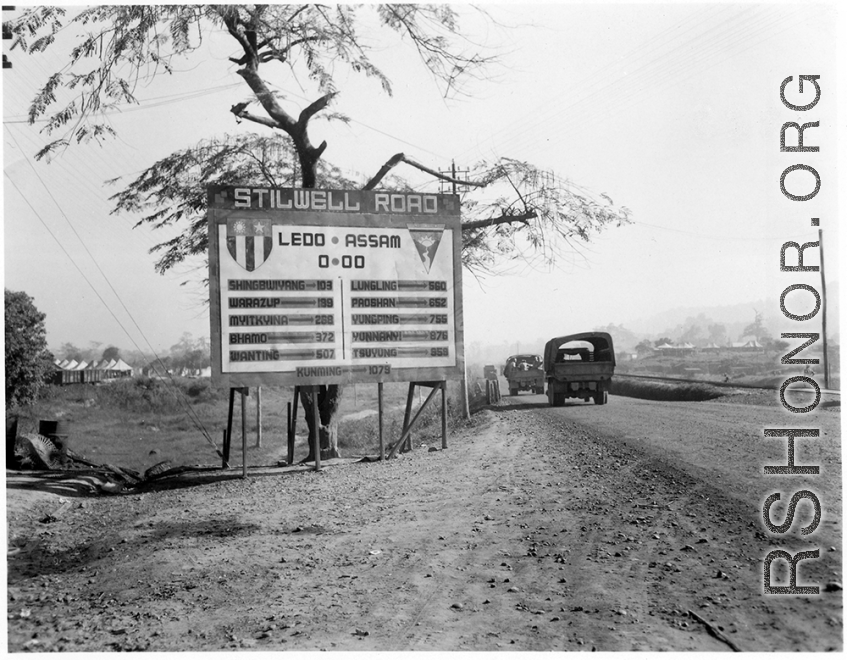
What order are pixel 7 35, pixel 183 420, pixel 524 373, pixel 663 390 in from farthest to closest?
pixel 183 420, pixel 524 373, pixel 663 390, pixel 7 35

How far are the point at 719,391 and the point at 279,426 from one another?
14096 millimetres

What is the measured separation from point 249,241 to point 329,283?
33.0 inches

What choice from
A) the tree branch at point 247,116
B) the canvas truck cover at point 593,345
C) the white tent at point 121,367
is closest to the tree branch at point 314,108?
the tree branch at point 247,116

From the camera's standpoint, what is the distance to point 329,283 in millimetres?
6758

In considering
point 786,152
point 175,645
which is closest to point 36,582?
point 175,645

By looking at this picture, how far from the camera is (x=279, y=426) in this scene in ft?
79.2

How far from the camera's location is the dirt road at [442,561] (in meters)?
5.02

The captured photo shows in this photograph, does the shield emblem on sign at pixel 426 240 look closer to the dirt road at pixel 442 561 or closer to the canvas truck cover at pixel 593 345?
the dirt road at pixel 442 561

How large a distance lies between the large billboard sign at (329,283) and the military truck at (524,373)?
47.0ft

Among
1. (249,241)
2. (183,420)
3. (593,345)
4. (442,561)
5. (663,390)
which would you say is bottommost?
(183,420)

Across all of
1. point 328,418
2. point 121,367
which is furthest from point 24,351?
point 121,367

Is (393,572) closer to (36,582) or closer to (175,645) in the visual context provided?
(175,645)

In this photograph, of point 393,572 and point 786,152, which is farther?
point 786,152

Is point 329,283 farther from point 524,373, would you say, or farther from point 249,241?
point 524,373
